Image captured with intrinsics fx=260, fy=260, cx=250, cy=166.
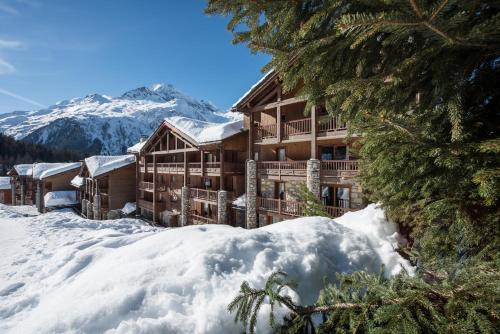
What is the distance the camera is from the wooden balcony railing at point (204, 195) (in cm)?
2123

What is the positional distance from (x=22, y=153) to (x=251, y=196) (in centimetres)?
9746

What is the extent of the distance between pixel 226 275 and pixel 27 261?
18.4 feet

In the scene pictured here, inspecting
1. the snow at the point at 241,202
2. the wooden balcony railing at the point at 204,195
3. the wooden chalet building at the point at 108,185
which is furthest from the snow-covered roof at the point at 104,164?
the snow at the point at 241,202

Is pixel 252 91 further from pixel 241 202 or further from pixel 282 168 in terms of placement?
pixel 241 202

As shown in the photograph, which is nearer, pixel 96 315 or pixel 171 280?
pixel 96 315

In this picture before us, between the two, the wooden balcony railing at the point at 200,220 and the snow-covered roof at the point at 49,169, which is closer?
the wooden balcony railing at the point at 200,220

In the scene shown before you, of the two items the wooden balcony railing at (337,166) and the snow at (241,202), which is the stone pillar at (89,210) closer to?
the snow at (241,202)

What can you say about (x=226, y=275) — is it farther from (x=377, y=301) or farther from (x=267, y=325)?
(x=377, y=301)

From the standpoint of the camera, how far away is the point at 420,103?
2.78 m

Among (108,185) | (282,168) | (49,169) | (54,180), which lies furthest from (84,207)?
Result: (282,168)

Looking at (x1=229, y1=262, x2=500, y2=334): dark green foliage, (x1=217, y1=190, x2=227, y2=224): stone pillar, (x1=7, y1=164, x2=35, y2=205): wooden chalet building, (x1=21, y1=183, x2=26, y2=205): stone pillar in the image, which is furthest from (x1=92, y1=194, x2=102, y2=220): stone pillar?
(x1=229, y1=262, x2=500, y2=334): dark green foliage

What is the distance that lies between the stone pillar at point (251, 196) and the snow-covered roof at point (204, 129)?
3175 millimetres

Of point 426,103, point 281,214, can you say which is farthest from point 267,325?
point 281,214

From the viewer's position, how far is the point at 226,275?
3.72 meters
